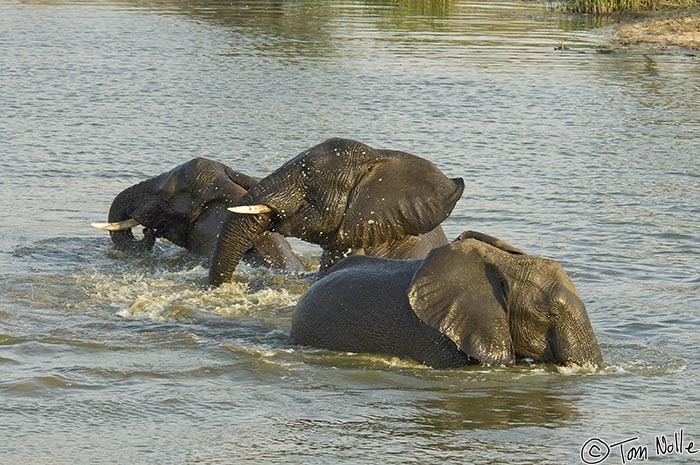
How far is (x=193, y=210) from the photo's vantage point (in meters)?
11.8

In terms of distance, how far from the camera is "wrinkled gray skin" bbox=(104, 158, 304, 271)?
11.5 m

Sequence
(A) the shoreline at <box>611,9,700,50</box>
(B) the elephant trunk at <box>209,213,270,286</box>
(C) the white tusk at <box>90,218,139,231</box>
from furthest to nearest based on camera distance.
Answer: (A) the shoreline at <box>611,9,700,50</box>
(C) the white tusk at <box>90,218,139,231</box>
(B) the elephant trunk at <box>209,213,270,286</box>

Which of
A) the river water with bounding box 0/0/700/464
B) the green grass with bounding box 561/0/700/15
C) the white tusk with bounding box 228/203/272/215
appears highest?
the white tusk with bounding box 228/203/272/215

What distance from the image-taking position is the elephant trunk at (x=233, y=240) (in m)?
9.94

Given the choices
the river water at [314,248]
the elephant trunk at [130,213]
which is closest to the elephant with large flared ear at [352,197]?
the river water at [314,248]

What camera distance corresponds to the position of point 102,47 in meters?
27.6

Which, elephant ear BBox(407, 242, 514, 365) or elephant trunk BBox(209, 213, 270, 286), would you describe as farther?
elephant trunk BBox(209, 213, 270, 286)

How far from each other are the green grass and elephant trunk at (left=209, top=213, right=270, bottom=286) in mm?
26646

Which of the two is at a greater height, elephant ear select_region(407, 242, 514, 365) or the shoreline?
elephant ear select_region(407, 242, 514, 365)

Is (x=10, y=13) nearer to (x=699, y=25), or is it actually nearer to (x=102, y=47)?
(x=102, y=47)

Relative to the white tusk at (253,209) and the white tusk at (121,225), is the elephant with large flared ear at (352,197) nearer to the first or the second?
the white tusk at (253,209)

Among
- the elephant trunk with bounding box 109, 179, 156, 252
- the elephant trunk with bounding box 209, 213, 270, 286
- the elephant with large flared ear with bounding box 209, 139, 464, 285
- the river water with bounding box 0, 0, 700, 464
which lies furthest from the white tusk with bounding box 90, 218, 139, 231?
the elephant with large flared ear with bounding box 209, 139, 464, 285

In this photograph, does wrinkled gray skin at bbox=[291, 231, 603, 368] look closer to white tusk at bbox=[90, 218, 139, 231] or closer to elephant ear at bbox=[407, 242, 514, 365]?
elephant ear at bbox=[407, 242, 514, 365]

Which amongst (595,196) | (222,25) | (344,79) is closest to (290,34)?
(222,25)
